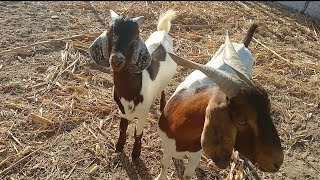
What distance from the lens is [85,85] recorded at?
19.2 feet

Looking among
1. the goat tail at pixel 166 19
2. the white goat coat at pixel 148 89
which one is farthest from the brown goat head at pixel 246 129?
the goat tail at pixel 166 19

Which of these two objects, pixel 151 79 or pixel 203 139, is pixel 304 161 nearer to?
pixel 151 79

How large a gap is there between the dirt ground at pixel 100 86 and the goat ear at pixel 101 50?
1.30m

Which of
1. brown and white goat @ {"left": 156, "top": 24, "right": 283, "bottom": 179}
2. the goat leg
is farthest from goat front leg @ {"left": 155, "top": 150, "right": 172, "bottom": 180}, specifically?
brown and white goat @ {"left": 156, "top": 24, "right": 283, "bottom": 179}

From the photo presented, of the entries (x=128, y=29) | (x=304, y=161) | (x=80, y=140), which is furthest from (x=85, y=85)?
(x=304, y=161)

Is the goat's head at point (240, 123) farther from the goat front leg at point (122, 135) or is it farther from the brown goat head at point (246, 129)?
the goat front leg at point (122, 135)

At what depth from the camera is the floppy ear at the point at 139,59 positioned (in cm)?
379

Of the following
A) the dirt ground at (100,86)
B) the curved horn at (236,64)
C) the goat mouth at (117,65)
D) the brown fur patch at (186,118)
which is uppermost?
the curved horn at (236,64)

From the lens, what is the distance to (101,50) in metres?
Answer: 3.86

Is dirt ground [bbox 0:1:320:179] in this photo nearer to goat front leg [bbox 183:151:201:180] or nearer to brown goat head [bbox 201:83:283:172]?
goat front leg [bbox 183:151:201:180]

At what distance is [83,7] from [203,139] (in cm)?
656

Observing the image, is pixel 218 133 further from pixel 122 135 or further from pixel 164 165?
pixel 122 135

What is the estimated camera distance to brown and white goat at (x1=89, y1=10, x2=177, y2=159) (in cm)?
364

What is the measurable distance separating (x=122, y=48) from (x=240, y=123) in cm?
144
